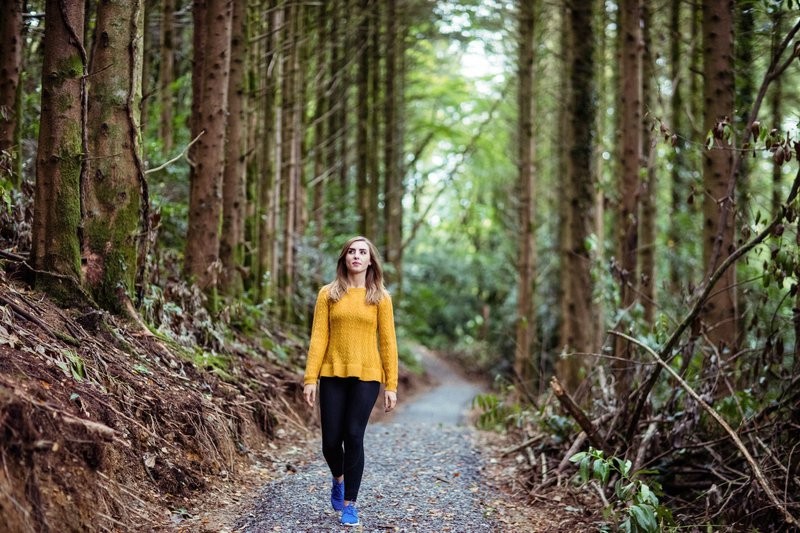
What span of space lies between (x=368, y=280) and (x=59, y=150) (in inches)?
102

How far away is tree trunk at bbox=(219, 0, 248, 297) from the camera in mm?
9750

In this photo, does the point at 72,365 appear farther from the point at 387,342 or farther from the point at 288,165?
the point at 288,165

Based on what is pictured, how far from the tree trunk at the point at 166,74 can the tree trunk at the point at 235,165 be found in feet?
5.70

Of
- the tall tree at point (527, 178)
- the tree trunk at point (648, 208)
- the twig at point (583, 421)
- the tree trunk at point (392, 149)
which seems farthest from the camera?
the tree trunk at point (392, 149)

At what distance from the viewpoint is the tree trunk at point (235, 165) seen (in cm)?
975

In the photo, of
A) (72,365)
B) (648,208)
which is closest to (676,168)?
(648,208)

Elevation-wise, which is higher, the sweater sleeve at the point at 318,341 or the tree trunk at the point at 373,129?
the tree trunk at the point at 373,129

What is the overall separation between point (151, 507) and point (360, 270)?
203 cm

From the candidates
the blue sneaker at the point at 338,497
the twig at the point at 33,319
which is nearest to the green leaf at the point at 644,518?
the blue sneaker at the point at 338,497

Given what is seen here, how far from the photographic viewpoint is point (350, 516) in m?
4.96

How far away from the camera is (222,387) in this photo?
6.73 meters

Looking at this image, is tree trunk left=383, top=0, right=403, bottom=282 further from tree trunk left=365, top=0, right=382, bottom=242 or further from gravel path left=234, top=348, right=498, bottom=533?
gravel path left=234, top=348, right=498, bottom=533

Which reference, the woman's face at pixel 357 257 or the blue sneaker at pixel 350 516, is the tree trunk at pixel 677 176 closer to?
the woman's face at pixel 357 257

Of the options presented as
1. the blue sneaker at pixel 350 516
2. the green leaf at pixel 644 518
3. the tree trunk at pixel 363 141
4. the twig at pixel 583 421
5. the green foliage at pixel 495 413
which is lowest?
the green foliage at pixel 495 413
